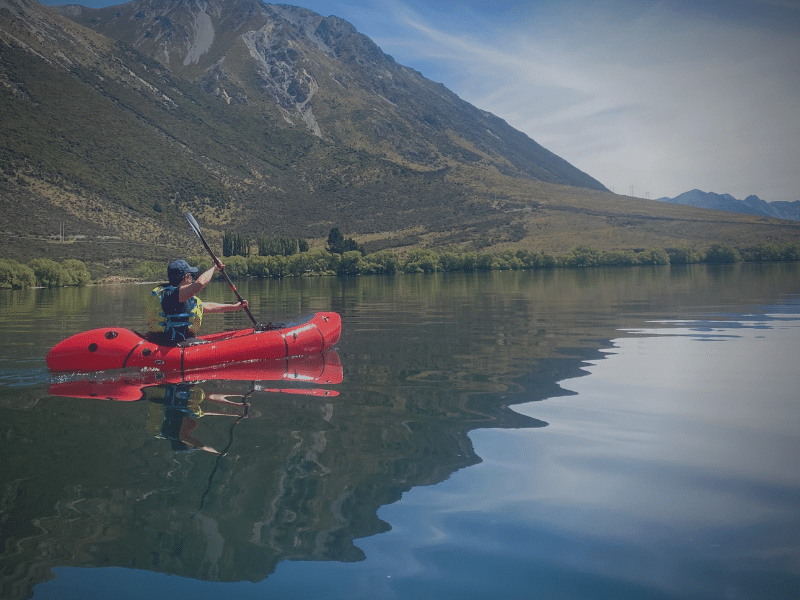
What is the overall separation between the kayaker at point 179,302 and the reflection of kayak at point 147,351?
287 mm

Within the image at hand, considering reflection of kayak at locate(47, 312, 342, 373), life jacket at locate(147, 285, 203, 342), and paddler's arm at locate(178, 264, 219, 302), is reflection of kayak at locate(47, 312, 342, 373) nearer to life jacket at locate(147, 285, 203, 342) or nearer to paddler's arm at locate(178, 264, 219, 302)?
life jacket at locate(147, 285, 203, 342)

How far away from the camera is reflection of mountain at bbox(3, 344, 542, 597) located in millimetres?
5316

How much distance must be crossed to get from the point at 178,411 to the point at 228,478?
3.56 m

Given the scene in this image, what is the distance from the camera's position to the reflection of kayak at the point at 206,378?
11.4 metres

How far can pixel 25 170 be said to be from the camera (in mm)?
105938

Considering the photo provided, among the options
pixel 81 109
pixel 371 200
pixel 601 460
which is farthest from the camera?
pixel 371 200

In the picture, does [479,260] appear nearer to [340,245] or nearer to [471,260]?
[471,260]

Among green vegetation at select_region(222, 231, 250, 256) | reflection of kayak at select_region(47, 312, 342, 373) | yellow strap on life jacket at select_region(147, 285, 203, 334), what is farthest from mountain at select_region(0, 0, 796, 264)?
reflection of kayak at select_region(47, 312, 342, 373)

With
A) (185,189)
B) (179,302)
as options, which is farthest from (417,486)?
(185,189)

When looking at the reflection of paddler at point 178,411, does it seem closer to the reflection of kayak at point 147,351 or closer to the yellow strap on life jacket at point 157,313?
the reflection of kayak at point 147,351

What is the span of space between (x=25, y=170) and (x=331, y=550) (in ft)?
392

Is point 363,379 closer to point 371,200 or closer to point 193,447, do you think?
point 193,447

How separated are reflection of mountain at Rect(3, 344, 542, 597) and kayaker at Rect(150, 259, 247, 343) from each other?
9.64 feet

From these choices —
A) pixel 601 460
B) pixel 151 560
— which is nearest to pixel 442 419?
pixel 601 460
